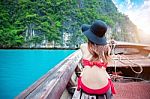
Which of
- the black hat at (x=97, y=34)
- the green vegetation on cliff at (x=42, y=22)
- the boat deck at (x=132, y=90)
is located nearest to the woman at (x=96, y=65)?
the black hat at (x=97, y=34)

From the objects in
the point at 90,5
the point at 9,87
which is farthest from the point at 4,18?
the point at 9,87

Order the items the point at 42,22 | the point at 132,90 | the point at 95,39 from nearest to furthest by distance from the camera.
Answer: the point at 95,39 < the point at 132,90 < the point at 42,22

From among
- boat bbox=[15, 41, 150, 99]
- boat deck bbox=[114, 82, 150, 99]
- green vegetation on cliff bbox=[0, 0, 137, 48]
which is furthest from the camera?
green vegetation on cliff bbox=[0, 0, 137, 48]

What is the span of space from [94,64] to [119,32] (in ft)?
198

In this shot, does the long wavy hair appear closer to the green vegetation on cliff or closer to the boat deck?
the boat deck

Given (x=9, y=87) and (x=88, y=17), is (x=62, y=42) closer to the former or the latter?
(x=88, y=17)

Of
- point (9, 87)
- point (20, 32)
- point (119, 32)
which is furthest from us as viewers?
point (119, 32)

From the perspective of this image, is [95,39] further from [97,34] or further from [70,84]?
[70,84]

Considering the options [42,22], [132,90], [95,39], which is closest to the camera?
[95,39]

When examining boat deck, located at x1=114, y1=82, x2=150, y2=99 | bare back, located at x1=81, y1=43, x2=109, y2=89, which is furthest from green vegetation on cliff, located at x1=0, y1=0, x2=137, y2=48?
bare back, located at x1=81, y1=43, x2=109, y2=89

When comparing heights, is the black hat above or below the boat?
above

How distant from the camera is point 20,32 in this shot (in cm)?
4256

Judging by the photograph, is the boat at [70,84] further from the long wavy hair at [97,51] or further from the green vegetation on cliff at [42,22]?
the green vegetation on cliff at [42,22]

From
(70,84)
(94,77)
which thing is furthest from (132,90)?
(94,77)
